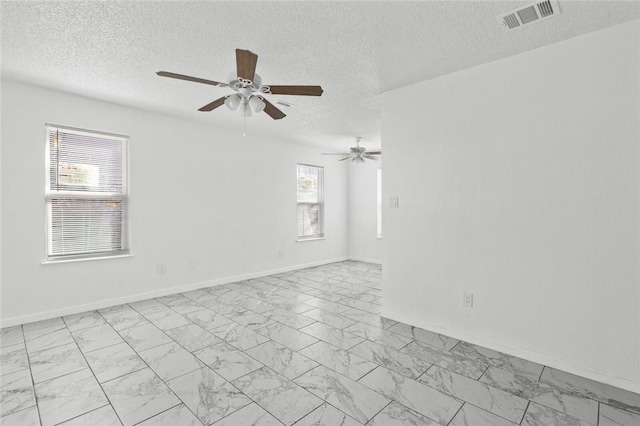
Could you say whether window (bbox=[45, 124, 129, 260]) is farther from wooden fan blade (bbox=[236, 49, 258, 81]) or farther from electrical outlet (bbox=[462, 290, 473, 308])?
electrical outlet (bbox=[462, 290, 473, 308])

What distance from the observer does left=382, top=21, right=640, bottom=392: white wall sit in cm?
225

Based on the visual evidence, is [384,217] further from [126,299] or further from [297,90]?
[126,299]

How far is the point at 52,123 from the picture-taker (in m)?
3.55

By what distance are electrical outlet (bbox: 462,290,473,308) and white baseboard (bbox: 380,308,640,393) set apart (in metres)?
0.27

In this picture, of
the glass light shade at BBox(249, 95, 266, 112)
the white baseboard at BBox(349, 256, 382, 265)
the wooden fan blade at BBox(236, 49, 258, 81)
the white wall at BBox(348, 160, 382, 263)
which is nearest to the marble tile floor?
the glass light shade at BBox(249, 95, 266, 112)

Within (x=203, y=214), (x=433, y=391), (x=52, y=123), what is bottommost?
(x=433, y=391)

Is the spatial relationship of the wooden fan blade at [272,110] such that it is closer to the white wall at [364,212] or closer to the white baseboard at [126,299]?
the white baseboard at [126,299]

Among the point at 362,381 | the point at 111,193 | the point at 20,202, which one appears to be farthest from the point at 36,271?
the point at 362,381

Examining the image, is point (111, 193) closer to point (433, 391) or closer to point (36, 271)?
point (36, 271)

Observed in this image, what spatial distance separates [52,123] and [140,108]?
0.95 meters

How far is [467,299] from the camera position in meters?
2.98

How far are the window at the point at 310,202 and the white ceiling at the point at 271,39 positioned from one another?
326 cm

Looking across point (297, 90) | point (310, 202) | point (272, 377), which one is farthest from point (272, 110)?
point (310, 202)

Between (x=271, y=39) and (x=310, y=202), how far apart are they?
4.54 metres
